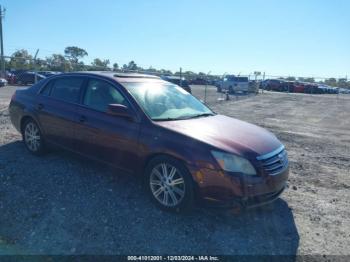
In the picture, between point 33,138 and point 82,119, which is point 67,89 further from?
point 33,138

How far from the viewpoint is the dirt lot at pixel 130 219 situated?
3179 mm

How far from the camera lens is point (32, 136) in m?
5.45

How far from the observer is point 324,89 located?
3744 cm

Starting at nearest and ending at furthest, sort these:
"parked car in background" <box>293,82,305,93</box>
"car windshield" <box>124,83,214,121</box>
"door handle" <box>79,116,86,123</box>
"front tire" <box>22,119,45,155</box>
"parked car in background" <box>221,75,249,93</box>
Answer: "car windshield" <box>124,83,214,121</box> < "door handle" <box>79,116,86,123</box> < "front tire" <box>22,119,45,155</box> < "parked car in background" <box>221,75,249,93</box> < "parked car in background" <box>293,82,305,93</box>

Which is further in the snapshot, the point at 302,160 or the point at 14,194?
the point at 302,160

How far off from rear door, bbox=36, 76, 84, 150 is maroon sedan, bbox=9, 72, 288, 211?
0.05 ft

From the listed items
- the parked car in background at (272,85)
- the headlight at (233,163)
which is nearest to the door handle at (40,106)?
the headlight at (233,163)

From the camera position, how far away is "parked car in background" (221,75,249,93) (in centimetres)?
2894

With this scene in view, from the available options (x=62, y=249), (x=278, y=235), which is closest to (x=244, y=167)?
(x=278, y=235)

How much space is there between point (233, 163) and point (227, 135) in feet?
1.63

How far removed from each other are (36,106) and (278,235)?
429 cm

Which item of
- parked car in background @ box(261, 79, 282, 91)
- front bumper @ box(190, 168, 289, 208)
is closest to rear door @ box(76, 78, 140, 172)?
front bumper @ box(190, 168, 289, 208)

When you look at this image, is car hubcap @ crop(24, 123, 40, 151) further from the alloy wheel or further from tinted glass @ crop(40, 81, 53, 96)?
tinted glass @ crop(40, 81, 53, 96)

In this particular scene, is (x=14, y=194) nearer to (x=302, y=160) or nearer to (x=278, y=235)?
(x=278, y=235)
